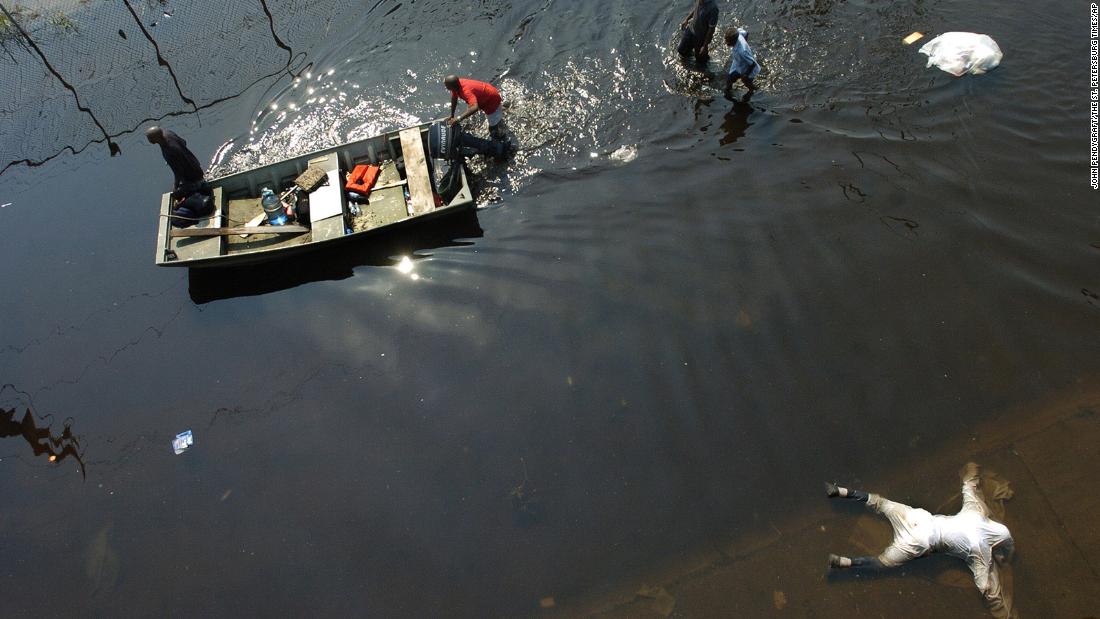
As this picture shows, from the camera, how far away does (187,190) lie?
31.8 feet

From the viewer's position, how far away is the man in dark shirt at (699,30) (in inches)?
420

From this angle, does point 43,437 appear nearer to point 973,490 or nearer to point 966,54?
point 973,490

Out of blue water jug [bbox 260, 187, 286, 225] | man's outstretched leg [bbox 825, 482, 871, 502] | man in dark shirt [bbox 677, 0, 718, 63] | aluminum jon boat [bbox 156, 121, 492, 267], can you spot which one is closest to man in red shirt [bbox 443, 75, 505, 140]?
aluminum jon boat [bbox 156, 121, 492, 267]

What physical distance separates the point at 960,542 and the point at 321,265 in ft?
30.6

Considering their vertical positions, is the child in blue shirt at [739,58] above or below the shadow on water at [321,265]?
above

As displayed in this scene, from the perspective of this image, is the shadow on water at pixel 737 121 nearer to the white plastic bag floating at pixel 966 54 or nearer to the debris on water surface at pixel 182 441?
the white plastic bag floating at pixel 966 54

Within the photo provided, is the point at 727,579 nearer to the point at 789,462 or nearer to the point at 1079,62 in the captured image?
the point at 789,462

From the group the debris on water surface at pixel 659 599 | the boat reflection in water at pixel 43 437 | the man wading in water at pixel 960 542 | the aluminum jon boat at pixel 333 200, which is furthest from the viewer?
the aluminum jon boat at pixel 333 200

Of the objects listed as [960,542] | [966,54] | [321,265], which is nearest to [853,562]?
[960,542]

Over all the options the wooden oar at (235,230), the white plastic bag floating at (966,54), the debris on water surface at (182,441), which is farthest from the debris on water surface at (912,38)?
the debris on water surface at (182,441)

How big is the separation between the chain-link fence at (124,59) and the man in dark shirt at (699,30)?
317 inches

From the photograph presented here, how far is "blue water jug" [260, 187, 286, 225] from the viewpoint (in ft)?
31.4

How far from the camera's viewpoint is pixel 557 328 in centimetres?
843

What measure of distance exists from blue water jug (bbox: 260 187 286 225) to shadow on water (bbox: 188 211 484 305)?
2.18 feet
